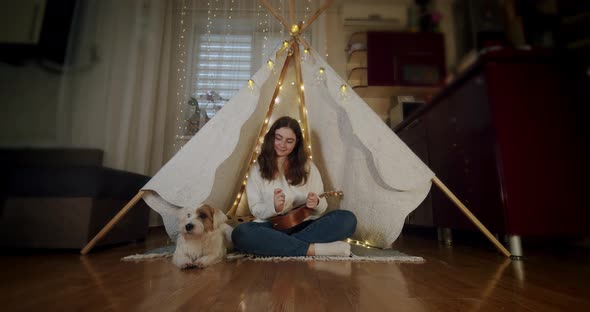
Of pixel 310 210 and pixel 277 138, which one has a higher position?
pixel 277 138

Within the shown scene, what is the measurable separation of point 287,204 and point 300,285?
651mm

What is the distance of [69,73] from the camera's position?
1390 millimetres

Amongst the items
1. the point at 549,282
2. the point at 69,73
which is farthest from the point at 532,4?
the point at 69,73

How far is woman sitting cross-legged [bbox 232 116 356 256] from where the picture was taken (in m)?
1.21

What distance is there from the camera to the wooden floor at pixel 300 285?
0.61 m

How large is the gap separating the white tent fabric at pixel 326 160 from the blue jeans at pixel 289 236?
0.24m

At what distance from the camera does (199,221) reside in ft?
3.64

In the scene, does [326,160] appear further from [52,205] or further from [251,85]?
[52,205]

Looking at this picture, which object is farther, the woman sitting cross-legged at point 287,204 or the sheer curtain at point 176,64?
the sheer curtain at point 176,64

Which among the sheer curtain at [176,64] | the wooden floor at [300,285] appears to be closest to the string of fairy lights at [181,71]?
the sheer curtain at [176,64]

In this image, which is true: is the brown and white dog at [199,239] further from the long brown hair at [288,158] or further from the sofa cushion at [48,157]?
the sofa cushion at [48,157]

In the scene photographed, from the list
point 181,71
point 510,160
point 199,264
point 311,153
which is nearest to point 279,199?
point 199,264

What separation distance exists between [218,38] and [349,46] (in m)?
1.33

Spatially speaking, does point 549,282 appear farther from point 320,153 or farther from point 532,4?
point 320,153
